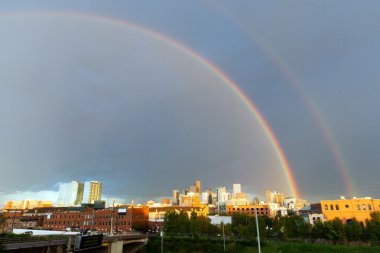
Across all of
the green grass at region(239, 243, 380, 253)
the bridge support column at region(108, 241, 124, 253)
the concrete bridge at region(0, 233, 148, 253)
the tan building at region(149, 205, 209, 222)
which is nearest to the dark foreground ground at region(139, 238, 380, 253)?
the green grass at region(239, 243, 380, 253)

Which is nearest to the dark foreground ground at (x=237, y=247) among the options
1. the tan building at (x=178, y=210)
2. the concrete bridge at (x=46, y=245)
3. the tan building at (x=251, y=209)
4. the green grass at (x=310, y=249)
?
the green grass at (x=310, y=249)

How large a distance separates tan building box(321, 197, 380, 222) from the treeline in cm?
729

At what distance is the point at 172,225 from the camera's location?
357 ft

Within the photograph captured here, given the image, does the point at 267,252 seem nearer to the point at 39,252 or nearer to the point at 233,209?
the point at 39,252

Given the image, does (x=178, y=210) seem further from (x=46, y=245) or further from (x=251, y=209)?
(x=46, y=245)

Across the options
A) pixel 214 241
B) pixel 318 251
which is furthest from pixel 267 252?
pixel 214 241

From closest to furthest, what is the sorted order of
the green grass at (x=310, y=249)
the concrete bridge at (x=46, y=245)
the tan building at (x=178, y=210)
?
the concrete bridge at (x=46, y=245), the green grass at (x=310, y=249), the tan building at (x=178, y=210)

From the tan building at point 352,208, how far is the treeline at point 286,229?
7288mm

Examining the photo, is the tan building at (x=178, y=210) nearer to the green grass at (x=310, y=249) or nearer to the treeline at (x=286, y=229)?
the treeline at (x=286, y=229)

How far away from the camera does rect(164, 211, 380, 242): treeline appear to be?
82125mm

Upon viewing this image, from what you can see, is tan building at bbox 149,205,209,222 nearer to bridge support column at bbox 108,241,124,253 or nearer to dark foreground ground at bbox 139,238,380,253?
dark foreground ground at bbox 139,238,380,253

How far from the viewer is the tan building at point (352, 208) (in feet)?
349

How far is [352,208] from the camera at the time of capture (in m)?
108

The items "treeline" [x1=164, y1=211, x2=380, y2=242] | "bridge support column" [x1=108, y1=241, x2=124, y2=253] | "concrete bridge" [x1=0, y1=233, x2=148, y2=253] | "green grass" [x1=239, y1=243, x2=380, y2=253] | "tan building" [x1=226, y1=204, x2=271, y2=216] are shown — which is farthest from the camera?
"tan building" [x1=226, y1=204, x2=271, y2=216]
